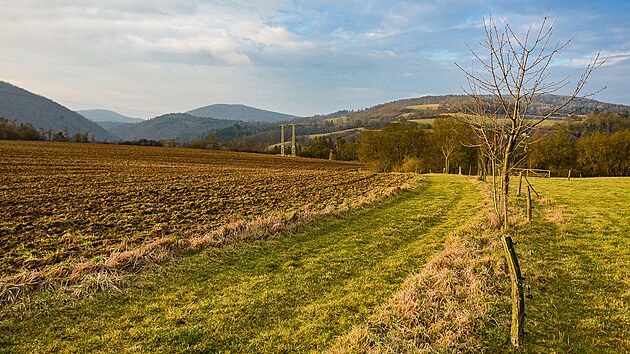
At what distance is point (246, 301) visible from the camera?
21.3ft

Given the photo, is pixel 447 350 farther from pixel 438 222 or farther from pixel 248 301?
pixel 438 222

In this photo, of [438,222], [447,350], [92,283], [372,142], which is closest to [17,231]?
[92,283]

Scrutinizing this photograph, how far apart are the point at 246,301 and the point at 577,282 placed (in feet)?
21.7

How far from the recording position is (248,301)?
6.48 metres

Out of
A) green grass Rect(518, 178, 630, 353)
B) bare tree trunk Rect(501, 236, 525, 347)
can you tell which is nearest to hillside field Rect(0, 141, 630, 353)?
green grass Rect(518, 178, 630, 353)

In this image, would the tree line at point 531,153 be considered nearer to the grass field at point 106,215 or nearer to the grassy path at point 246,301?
the grass field at point 106,215

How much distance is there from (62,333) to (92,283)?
1.62 metres

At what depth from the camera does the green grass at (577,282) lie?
5.00 meters

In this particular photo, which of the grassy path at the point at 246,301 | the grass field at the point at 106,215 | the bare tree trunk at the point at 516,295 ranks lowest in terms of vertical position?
the grassy path at the point at 246,301

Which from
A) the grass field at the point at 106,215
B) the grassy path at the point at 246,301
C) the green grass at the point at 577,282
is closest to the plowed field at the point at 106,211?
the grass field at the point at 106,215

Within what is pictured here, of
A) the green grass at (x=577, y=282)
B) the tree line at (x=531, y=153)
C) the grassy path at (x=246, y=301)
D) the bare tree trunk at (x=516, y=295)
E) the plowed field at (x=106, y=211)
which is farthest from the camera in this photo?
Result: the tree line at (x=531, y=153)

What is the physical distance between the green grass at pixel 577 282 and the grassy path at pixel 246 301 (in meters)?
2.49

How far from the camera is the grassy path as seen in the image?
5145mm

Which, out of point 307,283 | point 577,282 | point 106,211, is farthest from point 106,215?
point 577,282
